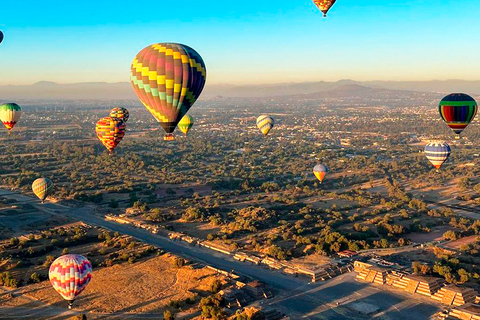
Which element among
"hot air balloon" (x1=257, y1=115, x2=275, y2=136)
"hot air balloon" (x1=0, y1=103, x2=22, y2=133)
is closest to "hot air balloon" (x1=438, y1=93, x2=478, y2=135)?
"hot air balloon" (x1=257, y1=115, x2=275, y2=136)

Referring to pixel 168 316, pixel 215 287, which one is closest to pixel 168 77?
pixel 215 287

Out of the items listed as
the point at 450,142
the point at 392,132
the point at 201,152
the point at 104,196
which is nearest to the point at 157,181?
the point at 104,196

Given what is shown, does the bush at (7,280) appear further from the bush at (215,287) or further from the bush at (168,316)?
the bush at (215,287)

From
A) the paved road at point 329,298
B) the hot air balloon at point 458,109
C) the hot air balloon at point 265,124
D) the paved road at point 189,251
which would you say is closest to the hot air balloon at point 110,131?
the paved road at point 189,251

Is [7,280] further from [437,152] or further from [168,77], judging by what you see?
[437,152]

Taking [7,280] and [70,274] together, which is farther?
[7,280]

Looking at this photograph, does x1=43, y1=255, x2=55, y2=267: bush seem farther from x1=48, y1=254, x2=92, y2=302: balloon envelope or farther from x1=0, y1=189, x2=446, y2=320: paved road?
x1=48, y1=254, x2=92, y2=302: balloon envelope
